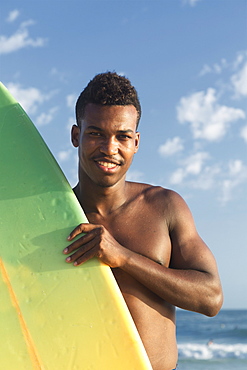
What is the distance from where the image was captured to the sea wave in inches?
640

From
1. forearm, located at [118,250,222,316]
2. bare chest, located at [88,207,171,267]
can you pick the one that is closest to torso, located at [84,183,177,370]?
bare chest, located at [88,207,171,267]

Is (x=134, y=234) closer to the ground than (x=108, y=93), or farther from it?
closer to the ground

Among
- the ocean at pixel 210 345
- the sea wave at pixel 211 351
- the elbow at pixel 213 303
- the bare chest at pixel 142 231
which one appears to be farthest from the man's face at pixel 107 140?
the sea wave at pixel 211 351

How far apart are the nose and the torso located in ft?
1.08

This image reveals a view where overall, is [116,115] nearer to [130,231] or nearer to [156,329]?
[130,231]

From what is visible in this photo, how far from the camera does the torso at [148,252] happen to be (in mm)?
2244

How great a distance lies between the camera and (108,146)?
2230 millimetres

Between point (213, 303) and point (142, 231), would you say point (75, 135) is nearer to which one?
point (142, 231)

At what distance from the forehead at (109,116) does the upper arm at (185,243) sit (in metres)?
0.41

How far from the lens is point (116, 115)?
89.0 inches

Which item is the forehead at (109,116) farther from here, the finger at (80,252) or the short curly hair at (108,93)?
the finger at (80,252)

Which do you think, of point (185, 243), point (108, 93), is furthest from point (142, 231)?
point (108, 93)

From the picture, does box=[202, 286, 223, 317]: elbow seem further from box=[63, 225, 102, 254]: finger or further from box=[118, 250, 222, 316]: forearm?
box=[63, 225, 102, 254]: finger

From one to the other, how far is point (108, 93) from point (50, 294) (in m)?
0.86
